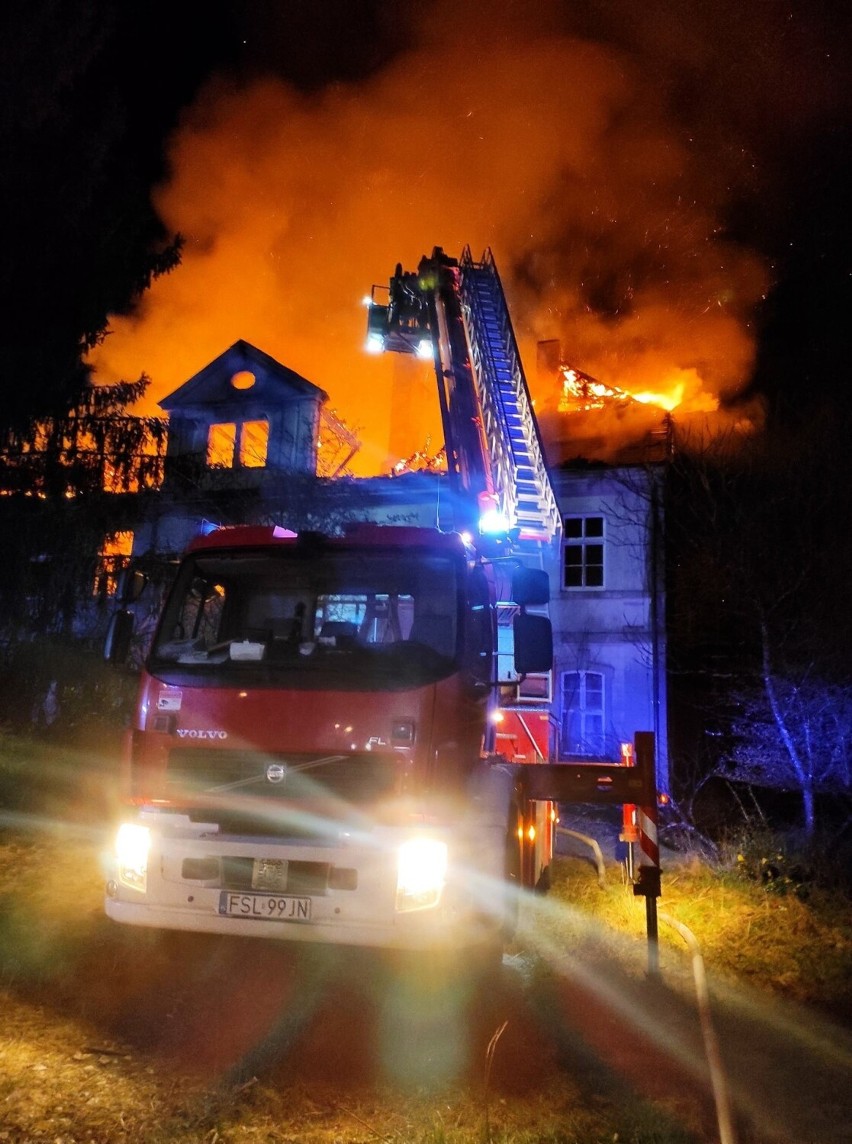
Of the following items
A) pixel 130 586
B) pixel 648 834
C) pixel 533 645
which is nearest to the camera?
pixel 533 645

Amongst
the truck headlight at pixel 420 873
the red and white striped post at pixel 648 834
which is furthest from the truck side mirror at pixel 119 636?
the red and white striped post at pixel 648 834

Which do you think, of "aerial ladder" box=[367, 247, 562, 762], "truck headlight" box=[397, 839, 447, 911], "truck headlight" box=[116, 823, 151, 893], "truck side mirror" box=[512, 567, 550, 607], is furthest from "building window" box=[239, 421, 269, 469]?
"truck headlight" box=[397, 839, 447, 911]

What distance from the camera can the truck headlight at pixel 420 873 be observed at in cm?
403

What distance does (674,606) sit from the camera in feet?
54.3

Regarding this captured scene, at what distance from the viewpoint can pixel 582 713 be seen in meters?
17.5

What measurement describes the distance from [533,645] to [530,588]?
363 millimetres

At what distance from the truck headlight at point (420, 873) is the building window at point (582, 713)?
1339 centimetres

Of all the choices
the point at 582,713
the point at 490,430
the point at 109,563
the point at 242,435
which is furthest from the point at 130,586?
the point at 242,435

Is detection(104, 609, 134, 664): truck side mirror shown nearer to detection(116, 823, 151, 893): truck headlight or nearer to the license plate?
detection(116, 823, 151, 893): truck headlight

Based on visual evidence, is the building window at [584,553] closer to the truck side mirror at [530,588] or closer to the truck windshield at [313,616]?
the truck side mirror at [530,588]

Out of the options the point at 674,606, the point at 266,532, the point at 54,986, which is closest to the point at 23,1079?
the point at 54,986

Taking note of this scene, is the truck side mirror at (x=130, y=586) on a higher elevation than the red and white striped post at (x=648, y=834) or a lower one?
higher

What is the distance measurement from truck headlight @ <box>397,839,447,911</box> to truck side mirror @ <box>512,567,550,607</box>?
5.25ft

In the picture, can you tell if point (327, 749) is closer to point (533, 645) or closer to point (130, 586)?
point (533, 645)
